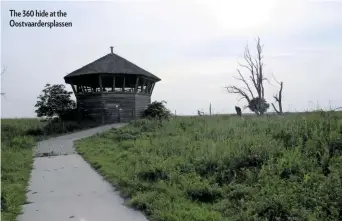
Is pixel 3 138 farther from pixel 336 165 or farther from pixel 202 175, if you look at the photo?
pixel 336 165

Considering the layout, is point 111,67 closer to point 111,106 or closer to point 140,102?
point 111,106

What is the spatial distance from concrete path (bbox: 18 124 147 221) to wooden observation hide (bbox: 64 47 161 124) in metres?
18.3

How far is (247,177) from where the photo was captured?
8.05 meters

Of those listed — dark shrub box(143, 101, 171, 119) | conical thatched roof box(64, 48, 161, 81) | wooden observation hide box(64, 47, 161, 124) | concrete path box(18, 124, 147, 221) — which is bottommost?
concrete path box(18, 124, 147, 221)

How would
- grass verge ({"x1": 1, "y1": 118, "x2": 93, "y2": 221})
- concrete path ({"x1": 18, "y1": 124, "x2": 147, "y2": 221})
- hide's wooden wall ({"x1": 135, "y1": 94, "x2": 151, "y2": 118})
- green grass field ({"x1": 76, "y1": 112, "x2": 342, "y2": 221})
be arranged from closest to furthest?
green grass field ({"x1": 76, "y1": 112, "x2": 342, "y2": 221}), concrete path ({"x1": 18, "y1": 124, "x2": 147, "y2": 221}), grass verge ({"x1": 1, "y1": 118, "x2": 93, "y2": 221}), hide's wooden wall ({"x1": 135, "y1": 94, "x2": 151, "y2": 118})

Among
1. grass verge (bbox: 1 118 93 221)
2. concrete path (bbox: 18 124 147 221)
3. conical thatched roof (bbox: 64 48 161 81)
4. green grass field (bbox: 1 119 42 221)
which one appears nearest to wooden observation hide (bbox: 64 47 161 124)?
conical thatched roof (bbox: 64 48 161 81)

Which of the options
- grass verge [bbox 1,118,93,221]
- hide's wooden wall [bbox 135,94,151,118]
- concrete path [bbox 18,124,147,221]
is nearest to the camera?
concrete path [bbox 18,124,147,221]

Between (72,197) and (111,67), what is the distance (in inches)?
970

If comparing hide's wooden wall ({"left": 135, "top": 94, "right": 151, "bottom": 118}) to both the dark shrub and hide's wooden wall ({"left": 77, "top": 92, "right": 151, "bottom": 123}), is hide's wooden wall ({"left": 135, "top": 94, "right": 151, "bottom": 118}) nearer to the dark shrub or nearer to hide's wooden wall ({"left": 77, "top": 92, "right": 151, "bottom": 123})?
hide's wooden wall ({"left": 77, "top": 92, "right": 151, "bottom": 123})

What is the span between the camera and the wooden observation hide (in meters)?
30.7

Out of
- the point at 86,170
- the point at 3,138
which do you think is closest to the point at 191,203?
the point at 86,170

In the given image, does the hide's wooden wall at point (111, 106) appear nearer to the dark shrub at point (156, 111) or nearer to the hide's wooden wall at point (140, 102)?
the hide's wooden wall at point (140, 102)

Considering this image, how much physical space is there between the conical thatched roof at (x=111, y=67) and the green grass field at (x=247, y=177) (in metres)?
19.1

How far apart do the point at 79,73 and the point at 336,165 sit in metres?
26.4
